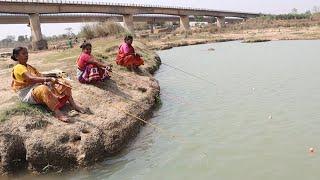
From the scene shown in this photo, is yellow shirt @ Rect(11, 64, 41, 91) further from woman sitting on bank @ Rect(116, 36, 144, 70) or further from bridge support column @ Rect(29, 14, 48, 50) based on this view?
bridge support column @ Rect(29, 14, 48, 50)

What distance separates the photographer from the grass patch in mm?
8930

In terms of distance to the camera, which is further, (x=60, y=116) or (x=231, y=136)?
(x=231, y=136)

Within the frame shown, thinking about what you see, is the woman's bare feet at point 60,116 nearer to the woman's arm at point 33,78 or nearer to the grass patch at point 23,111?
the grass patch at point 23,111

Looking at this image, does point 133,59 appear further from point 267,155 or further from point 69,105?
point 267,155

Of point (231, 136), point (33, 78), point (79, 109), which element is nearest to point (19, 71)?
point (33, 78)

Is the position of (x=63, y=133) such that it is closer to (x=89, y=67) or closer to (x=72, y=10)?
(x=89, y=67)

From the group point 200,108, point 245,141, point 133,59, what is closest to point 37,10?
point 133,59

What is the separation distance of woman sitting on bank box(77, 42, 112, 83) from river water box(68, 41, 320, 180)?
6.33ft

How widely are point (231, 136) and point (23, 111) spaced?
440 cm

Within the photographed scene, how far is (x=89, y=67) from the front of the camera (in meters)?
11.6

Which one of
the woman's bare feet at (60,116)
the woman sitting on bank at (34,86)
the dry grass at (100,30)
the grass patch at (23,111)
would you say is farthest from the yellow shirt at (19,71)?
the dry grass at (100,30)

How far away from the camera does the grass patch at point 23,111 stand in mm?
8930

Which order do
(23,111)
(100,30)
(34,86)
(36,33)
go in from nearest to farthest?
(23,111), (34,86), (100,30), (36,33)

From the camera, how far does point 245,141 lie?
346 inches
